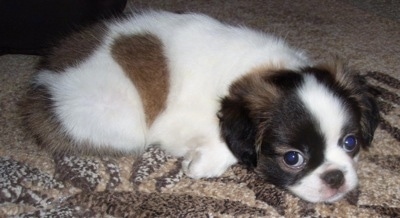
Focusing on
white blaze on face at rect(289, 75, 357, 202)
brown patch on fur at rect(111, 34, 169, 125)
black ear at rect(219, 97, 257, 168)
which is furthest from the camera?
brown patch on fur at rect(111, 34, 169, 125)

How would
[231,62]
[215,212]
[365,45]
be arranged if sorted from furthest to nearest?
[365,45] → [231,62] → [215,212]

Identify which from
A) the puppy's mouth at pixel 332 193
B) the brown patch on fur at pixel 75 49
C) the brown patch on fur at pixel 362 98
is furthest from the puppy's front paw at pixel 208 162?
the brown patch on fur at pixel 75 49

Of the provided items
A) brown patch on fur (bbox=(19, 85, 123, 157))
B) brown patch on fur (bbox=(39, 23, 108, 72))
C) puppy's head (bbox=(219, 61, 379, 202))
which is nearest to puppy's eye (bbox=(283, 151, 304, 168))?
puppy's head (bbox=(219, 61, 379, 202))

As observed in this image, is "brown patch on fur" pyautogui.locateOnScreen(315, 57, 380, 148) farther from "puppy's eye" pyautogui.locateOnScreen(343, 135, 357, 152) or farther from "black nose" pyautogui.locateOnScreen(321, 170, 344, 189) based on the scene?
"black nose" pyautogui.locateOnScreen(321, 170, 344, 189)

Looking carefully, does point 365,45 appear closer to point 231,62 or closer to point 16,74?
point 231,62

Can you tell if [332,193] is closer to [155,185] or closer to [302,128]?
[302,128]

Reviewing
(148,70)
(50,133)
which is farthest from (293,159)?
(50,133)

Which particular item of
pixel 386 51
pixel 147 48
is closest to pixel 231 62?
pixel 147 48
